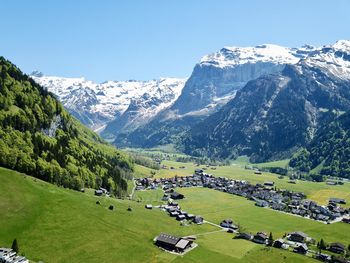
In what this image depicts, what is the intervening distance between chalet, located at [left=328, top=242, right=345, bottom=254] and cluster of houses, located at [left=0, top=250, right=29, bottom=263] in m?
106

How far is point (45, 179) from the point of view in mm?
179250

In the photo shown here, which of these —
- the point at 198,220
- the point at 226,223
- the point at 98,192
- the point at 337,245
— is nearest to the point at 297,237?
the point at 337,245

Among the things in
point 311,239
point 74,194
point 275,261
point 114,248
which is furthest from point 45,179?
point 311,239

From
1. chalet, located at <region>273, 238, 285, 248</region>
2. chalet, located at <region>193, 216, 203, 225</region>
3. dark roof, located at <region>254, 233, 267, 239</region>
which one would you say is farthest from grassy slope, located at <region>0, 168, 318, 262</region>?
chalet, located at <region>193, 216, 203, 225</region>

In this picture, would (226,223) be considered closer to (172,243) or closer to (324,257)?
(324,257)

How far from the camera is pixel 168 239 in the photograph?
5531 inches

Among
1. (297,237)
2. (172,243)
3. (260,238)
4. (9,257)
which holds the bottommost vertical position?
(297,237)

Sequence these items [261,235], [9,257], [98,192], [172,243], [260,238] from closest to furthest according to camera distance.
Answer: [9,257] → [172,243] → [260,238] → [261,235] → [98,192]

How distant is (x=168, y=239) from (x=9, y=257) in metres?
52.3

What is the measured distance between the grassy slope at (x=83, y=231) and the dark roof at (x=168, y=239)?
401cm

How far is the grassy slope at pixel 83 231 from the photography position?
410ft

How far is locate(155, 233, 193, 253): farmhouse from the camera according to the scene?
452ft

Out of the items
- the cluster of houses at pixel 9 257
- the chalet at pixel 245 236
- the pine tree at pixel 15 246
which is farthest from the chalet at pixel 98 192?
the cluster of houses at pixel 9 257

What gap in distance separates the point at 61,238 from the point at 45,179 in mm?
53526
